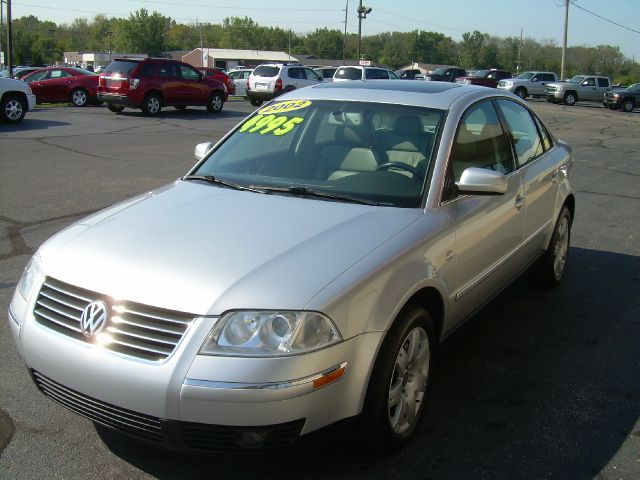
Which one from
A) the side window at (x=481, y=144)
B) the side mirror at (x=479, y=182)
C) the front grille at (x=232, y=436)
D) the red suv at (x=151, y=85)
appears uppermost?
the red suv at (x=151, y=85)

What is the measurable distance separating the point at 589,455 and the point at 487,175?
145 cm

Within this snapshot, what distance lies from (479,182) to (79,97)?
2368cm

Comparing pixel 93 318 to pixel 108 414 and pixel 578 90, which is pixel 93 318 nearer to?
pixel 108 414

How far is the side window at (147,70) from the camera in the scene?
20748 mm

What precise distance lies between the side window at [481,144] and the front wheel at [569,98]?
3836 cm

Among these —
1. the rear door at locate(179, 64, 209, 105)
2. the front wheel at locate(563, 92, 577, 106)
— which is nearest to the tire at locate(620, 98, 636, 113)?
the front wheel at locate(563, 92, 577, 106)

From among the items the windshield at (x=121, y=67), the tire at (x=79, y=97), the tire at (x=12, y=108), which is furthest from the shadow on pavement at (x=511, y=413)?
the tire at (x=79, y=97)

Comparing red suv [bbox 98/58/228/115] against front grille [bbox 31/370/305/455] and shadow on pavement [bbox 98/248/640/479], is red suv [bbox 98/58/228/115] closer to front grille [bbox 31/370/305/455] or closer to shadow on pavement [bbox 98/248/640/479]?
shadow on pavement [bbox 98/248/640/479]

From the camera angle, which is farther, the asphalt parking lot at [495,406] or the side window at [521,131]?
the side window at [521,131]

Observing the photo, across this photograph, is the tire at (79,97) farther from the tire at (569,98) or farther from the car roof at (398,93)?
the tire at (569,98)

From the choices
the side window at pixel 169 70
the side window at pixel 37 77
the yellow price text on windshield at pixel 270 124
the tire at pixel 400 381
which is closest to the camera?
the tire at pixel 400 381

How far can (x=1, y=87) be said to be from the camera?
16094 mm

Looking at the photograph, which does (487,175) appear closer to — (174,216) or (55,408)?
(174,216)

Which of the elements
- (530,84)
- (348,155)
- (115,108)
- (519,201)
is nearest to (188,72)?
(115,108)
